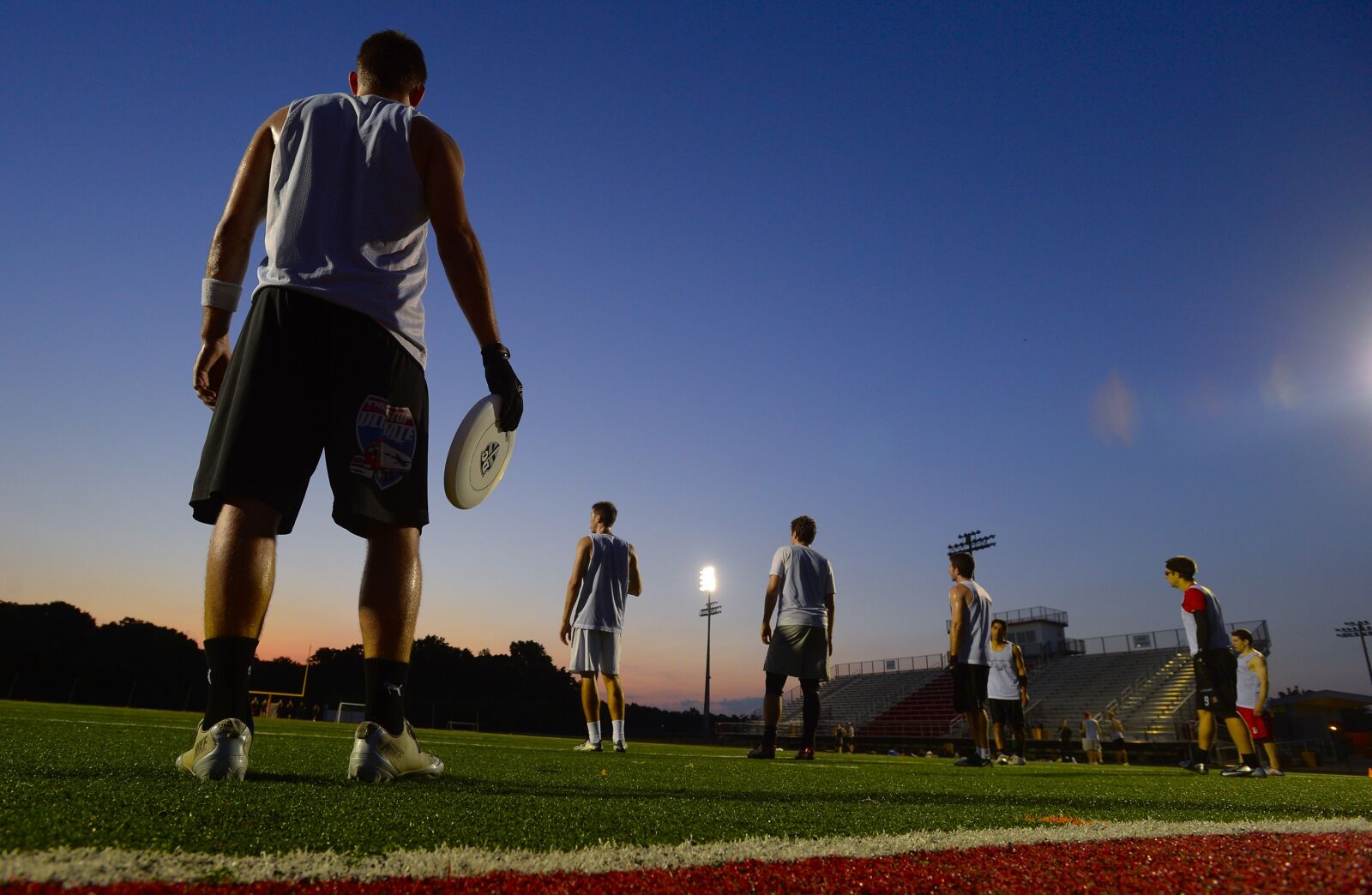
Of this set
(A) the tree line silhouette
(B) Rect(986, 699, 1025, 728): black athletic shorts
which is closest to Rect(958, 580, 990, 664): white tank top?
(B) Rect(986, 699, 1025, 728): black athletic shorts

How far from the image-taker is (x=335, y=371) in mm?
2385

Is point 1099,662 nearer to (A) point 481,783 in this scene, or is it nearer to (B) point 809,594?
(B) point 809,594

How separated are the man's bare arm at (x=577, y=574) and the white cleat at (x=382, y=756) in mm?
4701

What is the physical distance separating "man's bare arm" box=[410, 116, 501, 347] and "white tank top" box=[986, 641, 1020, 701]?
999 cm

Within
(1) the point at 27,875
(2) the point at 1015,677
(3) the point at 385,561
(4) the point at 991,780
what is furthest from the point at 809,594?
(1) the point at 27,875

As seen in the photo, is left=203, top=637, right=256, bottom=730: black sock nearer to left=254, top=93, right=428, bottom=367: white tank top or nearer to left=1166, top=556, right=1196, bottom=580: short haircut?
left=254, top=93, right=428, bottom=367: white tank top

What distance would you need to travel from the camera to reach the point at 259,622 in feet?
7.28

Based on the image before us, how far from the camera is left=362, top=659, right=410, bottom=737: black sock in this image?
94.1 inches

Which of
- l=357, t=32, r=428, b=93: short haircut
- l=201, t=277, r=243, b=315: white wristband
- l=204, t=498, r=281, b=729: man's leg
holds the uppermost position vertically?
l=357, t=32, r=428, b=93: short haircut

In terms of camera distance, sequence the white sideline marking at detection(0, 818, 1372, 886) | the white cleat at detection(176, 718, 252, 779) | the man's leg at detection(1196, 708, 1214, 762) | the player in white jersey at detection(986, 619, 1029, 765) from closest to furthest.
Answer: the white sideline marking at detection(0, 818, 1372, 886) → the white cleat at detection(176, 718, 252, 779) → the man's leg at detection(1196, 708, 1214, 762) → the player in white jersey at detection(986, 619, 1029, 765)

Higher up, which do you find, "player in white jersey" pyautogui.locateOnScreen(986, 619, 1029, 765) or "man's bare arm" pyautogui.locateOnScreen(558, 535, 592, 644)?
"man's bare arm" pyautogui.locateOnScreen(558, 535, 592, 644)

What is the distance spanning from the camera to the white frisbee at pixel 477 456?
2.61 metres

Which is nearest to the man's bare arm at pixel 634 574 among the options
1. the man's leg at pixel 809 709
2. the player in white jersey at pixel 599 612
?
the player in white jersey at pixel 599 612

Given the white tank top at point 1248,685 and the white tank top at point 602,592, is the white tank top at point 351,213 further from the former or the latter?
the white tank top at point 1248,685
